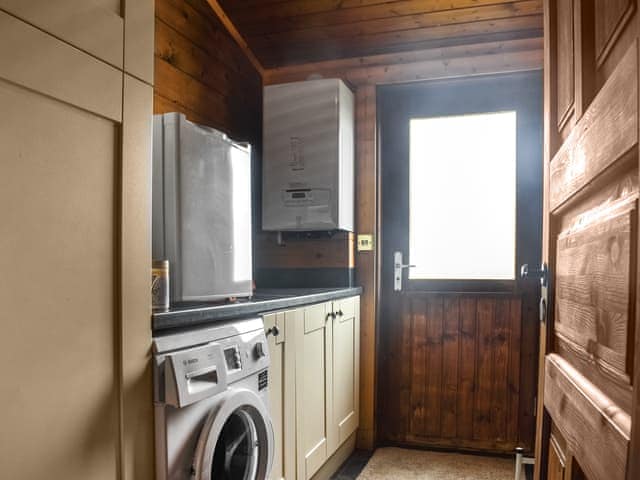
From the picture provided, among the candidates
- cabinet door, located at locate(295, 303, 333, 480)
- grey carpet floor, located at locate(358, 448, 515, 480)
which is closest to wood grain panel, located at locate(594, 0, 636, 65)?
cabinet door, located at locate(295, 303, 333, 480)

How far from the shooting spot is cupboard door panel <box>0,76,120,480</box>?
3.16ft

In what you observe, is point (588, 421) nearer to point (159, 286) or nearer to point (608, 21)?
point (608, 21)

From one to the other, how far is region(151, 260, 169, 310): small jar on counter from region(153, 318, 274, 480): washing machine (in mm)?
91

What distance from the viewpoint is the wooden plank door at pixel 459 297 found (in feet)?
9.72

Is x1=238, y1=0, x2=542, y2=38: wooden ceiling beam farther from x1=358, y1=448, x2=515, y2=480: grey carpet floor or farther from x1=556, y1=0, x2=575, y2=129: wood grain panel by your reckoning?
x1=358, y1=448, x2=515, y2=480: grey carpet floor

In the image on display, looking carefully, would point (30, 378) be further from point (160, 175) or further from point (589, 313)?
point (589, 313)

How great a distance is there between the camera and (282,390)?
2.04m

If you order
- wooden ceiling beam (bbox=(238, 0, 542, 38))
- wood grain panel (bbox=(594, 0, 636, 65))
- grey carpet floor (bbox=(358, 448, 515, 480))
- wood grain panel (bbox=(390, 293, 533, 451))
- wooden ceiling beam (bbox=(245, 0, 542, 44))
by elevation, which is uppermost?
wooden ceiling beam (bbox=(238, 0, 542, 38))

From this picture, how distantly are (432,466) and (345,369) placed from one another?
→ 27.4 inches

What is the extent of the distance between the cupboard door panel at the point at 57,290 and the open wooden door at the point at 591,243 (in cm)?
94

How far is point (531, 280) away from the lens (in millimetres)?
2967

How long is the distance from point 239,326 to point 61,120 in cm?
84

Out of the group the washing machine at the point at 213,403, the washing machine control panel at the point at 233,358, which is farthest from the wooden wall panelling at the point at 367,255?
the washing machine control panel at the point at 233,358

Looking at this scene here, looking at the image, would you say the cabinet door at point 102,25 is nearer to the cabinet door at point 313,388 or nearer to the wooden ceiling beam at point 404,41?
the cabinet door at point 313,388
